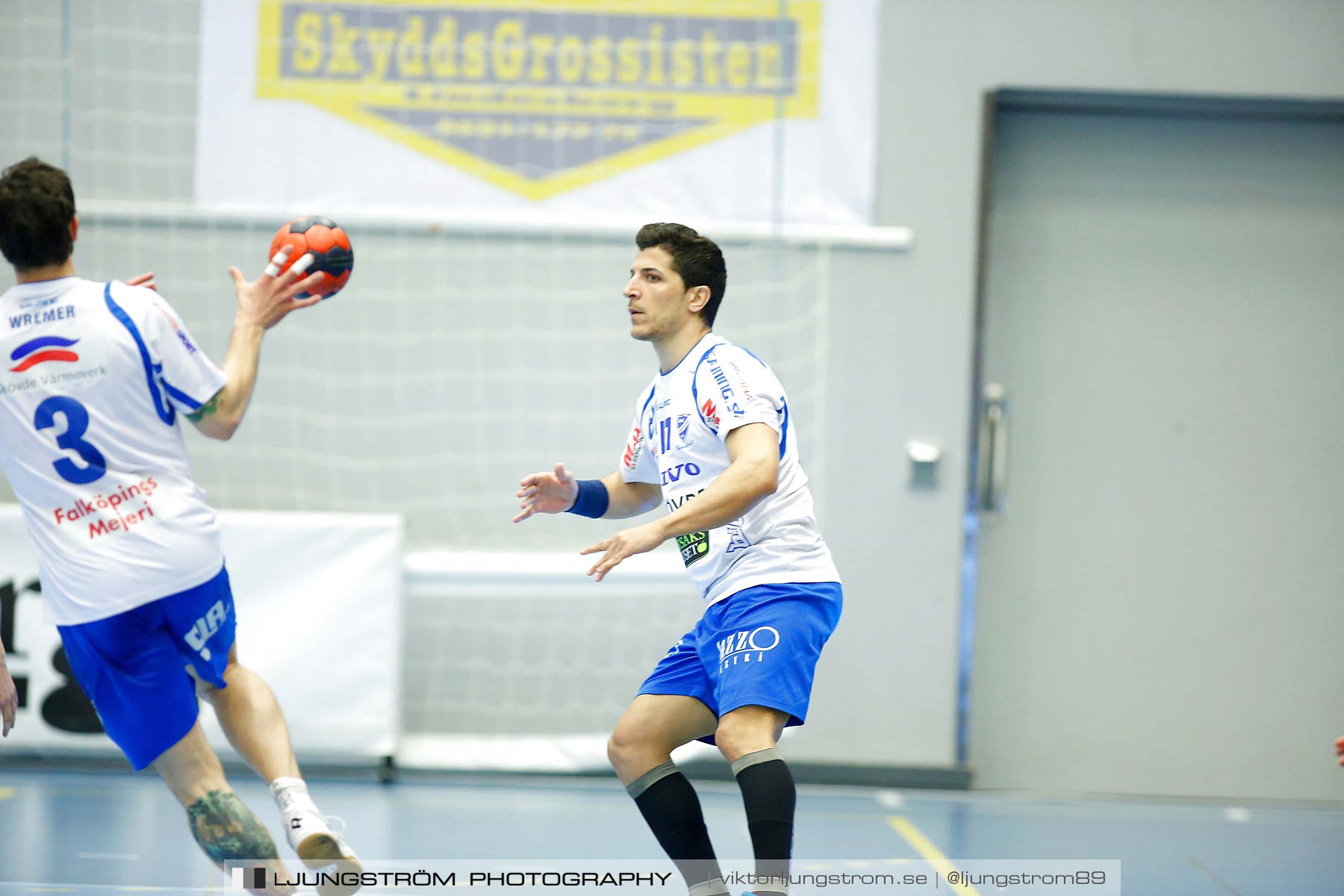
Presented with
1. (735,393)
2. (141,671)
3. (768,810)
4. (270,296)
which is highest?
(270,296)

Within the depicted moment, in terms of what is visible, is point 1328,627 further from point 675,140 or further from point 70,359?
point 70,359

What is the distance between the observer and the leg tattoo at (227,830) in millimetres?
2801

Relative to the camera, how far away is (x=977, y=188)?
563 centimetres

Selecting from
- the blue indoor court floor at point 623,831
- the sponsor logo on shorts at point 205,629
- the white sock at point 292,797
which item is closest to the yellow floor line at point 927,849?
the blue indoor court floor at point 623,831

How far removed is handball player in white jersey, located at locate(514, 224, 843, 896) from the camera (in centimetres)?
289

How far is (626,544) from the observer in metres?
2.70

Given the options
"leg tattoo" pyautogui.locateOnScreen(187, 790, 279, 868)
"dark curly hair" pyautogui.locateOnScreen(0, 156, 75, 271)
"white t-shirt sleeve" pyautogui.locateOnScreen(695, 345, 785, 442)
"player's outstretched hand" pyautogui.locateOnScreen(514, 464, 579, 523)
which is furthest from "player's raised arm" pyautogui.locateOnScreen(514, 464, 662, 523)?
"dark curly hair" pyautogui.locateOnScreen(0, 156, 75, 271)

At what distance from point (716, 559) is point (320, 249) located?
129cm

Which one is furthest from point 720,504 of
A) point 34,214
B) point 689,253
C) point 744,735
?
point 34,214

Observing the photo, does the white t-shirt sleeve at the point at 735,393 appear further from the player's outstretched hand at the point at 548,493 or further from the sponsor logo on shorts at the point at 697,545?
the player's outstretched hand at the point at 548,493

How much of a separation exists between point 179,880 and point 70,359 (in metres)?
1.99

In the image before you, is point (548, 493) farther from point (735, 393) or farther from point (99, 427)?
point (99, 427)

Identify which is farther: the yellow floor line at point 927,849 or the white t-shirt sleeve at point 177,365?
the yellow floor line at point 927,849

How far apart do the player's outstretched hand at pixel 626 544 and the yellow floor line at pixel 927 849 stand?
186 centimetres
